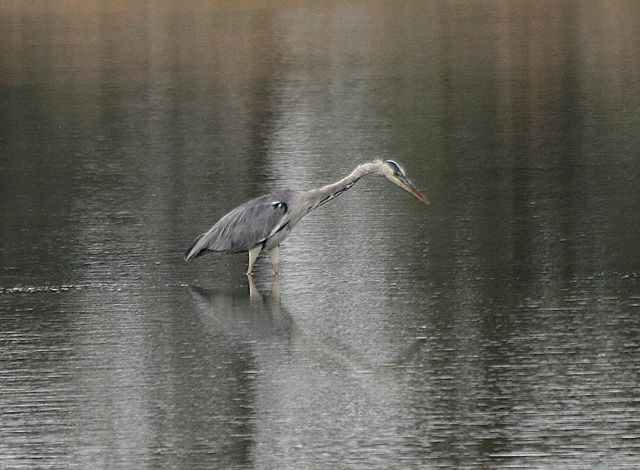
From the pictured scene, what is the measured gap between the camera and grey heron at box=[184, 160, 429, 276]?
10.0 metres

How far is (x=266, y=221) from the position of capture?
9.99 meters

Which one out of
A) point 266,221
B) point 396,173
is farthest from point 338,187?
point 266,221

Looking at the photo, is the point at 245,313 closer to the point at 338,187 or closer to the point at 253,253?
the point at 253,253

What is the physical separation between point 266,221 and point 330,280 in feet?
2.29

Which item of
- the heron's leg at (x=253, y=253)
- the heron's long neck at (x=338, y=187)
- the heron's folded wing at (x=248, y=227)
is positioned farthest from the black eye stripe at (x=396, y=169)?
the heron's leg at (x=253, y=253)

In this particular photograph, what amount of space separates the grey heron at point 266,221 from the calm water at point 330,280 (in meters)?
0.26

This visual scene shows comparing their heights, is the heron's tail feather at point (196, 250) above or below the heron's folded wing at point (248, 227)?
below

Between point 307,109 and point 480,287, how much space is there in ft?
34.3

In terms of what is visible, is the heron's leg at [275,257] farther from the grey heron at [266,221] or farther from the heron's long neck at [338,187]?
the heron's long neck at [338,187]

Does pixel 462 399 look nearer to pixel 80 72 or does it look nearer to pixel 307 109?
pixel 307 109

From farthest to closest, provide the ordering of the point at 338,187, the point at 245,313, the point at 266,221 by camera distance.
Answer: the point at 338,187 < the point at 266,221 < the point at 245,313

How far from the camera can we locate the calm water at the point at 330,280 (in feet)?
22.5

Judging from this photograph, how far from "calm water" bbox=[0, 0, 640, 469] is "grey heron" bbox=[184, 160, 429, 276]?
0.84 feet

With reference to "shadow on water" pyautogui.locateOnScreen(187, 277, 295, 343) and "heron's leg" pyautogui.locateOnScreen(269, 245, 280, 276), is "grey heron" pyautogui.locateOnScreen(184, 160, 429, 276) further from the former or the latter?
"shadow on water" pyautogui.locateOnScreen(187, 277, 295, 343)
